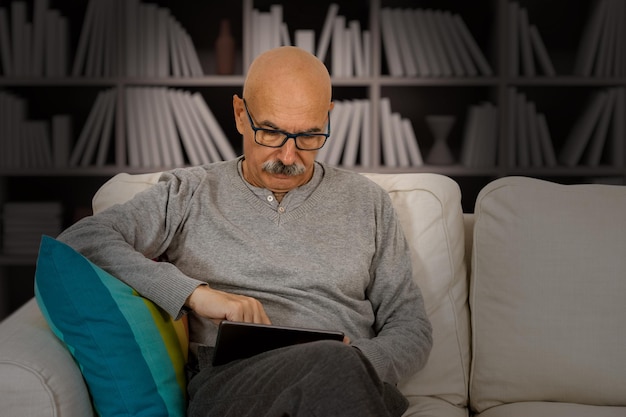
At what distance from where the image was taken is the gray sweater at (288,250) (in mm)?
1524

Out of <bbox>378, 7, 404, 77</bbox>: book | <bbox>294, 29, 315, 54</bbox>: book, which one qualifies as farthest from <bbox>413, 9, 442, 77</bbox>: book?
<bbox>294, 29, 315, 54</bbox>: book

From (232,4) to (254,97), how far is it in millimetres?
2035

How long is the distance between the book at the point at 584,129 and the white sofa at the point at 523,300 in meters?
1.70

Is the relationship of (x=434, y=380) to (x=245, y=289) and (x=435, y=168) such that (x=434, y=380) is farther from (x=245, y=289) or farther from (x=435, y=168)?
(x=435, y=168)

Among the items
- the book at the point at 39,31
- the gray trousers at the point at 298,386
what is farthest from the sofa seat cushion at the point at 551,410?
the book at the point at 39,31

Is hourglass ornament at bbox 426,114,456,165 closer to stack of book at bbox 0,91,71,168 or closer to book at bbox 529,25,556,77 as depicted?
book at bbox 529,25,556,77

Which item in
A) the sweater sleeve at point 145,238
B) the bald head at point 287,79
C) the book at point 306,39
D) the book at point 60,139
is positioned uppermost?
the bald head at point 287,79

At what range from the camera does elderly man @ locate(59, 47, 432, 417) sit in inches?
55.7

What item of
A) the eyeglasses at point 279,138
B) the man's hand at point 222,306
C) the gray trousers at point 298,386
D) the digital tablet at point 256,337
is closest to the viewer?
the gray trousers at point 298,386

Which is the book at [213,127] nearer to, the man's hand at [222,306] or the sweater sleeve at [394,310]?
the sweater sleeve at [394,310]

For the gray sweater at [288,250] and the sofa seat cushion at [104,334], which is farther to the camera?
the gray sweater at [288,250]

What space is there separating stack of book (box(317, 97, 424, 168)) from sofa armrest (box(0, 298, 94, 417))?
2062 millimetres

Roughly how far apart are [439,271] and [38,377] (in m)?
0.83

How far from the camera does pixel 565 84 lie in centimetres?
333
